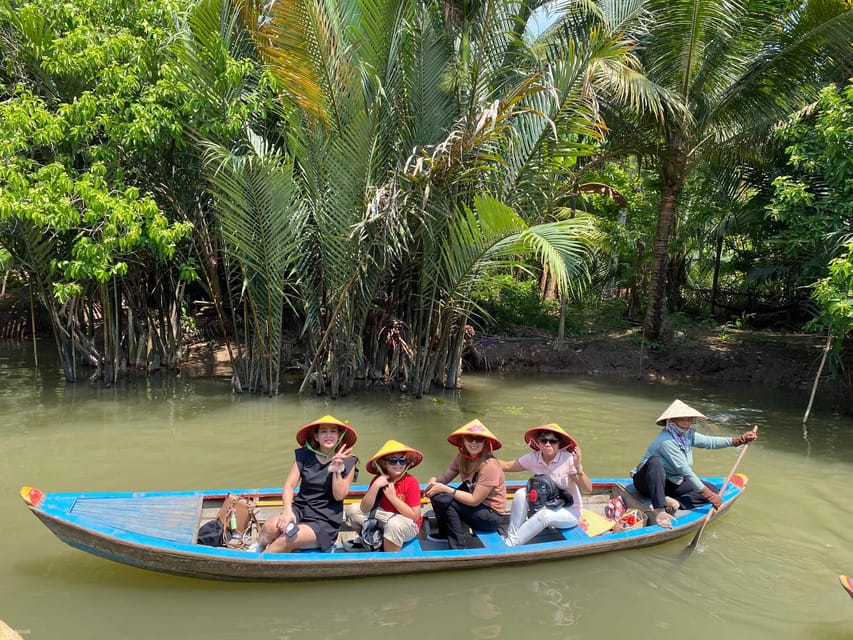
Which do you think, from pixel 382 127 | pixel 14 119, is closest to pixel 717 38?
pixel 382 127

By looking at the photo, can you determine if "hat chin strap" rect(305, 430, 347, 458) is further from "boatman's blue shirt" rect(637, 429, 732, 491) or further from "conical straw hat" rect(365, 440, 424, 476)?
"boatman's blue shirt" rect(637, 429, 732, 491)

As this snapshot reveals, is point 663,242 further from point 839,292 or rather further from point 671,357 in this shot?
point 839,292

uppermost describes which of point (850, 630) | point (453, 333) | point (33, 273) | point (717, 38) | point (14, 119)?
point (717, 38)

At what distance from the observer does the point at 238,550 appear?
4.81m

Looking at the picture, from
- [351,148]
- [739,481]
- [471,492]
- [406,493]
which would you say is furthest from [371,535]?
[351,148]

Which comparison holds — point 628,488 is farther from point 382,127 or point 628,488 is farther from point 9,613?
point 382,127

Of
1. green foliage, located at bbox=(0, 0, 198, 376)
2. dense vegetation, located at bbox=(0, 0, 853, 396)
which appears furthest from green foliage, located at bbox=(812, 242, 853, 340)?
green foliage, located at bbox=(0, 0, 198, 376)

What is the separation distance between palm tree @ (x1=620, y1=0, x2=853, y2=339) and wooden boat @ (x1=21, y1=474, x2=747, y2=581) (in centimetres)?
803

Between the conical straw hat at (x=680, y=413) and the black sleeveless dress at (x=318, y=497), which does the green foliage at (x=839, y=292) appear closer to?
the conical straw hat at (x=680, y=413)

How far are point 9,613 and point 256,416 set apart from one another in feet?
17.5

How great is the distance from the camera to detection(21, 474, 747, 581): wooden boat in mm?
4551

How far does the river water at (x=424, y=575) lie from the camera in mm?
4578

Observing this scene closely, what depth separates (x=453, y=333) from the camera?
457 inches

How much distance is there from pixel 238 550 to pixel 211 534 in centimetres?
34
